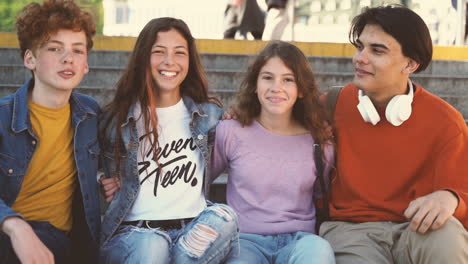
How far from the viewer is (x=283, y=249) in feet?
8.92

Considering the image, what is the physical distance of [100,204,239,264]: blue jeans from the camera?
249 cm

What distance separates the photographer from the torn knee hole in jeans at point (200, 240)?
2.51m

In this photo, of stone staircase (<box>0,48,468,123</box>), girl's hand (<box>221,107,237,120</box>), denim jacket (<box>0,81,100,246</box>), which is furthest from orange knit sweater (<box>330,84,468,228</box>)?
stone staircase (<box>0,48,468,123</box>)

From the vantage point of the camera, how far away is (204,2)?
1449cm

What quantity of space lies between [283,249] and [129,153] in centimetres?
90

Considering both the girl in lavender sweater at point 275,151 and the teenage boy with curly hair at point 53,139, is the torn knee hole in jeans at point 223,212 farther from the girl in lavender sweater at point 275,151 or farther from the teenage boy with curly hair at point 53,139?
the teenage boy with curly hair at point 53,139

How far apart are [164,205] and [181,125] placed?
44 cm

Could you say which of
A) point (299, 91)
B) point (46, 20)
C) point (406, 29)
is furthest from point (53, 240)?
point (406, 29)

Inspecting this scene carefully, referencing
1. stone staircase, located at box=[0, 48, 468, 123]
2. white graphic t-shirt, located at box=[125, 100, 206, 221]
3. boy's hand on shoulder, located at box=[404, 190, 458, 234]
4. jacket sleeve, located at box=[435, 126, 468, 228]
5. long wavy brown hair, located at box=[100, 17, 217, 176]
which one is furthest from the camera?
stone staircase, located at box=[0, 48, 468, 123]

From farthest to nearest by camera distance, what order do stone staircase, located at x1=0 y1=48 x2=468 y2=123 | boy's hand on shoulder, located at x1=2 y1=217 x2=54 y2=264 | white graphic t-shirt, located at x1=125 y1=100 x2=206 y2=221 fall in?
1. stone staircase, located at x1=0 y1=48 x2=468 y2=123
2. white graphic t-shirt, located at x1=125 y1=100 x2=206 y2=221
3. boy's hand on shoulder, located at x1=2 y1=217 x2=54 y2=264

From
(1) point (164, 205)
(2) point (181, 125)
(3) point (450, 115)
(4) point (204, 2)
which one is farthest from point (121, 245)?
(4) point (204, 2)

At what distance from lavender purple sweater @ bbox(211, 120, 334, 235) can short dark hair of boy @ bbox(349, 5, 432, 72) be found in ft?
2.13

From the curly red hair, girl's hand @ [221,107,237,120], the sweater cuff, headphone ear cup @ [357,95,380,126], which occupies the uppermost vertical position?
the curly red hair

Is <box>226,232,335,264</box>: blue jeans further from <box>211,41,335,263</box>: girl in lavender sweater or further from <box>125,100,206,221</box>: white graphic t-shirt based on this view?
<box>125,100,206,221</box>: white graphic t-shirt
